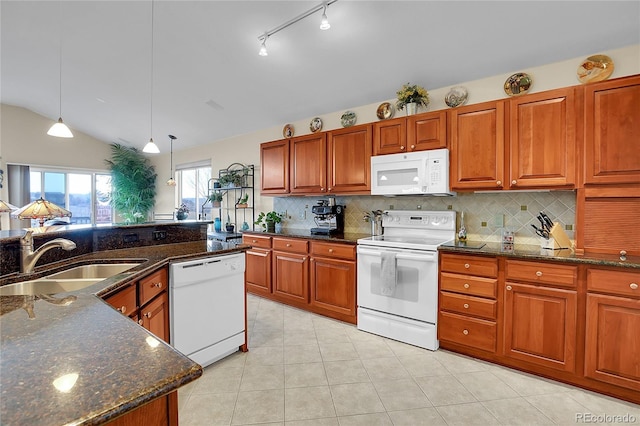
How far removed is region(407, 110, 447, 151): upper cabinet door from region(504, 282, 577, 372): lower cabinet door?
136 centimetres

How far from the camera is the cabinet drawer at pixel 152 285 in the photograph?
1.75m

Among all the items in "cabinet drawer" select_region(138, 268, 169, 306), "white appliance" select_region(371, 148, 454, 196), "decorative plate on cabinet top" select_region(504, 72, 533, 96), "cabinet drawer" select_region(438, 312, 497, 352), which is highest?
"decorative plate on cabinet top" select_region(504, 72, 533, 96)

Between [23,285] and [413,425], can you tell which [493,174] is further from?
[23,285]

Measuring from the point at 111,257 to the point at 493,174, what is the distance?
300 cm

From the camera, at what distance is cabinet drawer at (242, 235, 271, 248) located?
3.86 meters

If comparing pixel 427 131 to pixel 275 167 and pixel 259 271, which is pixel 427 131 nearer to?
pixel 275 167

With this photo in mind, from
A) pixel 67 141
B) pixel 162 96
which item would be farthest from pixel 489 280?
pixel 67 141

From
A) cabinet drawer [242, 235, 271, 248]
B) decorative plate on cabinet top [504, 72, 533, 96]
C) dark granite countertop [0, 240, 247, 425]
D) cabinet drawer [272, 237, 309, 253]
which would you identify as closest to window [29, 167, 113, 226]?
cabinet drawer [242, 235, 271, 248]

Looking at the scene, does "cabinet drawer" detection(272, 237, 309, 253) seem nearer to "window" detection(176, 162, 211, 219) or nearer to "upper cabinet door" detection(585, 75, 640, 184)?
"upper cabinet door" detection(585, 75, 640, 184)

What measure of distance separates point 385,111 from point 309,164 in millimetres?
1083

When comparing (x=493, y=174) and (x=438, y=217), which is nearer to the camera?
(x=493, y=174)

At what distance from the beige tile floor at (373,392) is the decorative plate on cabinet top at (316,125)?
268cm

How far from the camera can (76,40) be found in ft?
11.5

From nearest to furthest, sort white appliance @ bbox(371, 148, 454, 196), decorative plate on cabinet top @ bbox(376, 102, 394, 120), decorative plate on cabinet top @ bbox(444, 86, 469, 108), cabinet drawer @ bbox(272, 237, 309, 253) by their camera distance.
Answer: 1. white appliance @ bbox(371, 148, 454, 196)
2. decorative plate on cabinet top @ bbox(444, 86, 469, 108)
3. decorative plate on cabinet top @ bbox(376, 102, 394, 120)
4. cabinet drawer @ bbox(272, 237, 309, 253)
